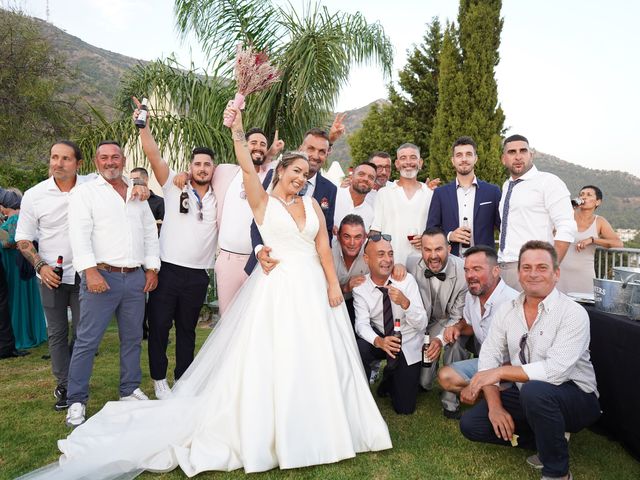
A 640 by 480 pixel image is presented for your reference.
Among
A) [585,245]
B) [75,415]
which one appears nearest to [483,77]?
[585,245]

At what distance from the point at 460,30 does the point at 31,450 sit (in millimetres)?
18281

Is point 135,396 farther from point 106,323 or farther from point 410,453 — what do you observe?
point 410,453

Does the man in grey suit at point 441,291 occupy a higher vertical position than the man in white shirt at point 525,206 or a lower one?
lower

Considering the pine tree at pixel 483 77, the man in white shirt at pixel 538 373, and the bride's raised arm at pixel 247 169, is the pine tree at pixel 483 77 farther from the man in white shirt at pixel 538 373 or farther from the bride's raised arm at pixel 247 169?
the bride's raised arm at pixel 247 169

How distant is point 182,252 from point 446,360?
2.73 m

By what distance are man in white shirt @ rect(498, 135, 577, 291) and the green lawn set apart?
1529mm

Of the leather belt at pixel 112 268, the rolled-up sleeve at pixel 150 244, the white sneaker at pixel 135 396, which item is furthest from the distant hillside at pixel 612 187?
the leather belt at pixel 112 268

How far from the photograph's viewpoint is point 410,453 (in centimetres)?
374

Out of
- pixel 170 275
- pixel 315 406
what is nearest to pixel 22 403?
pixel 170 275

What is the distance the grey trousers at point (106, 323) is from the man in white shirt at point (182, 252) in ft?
0.97

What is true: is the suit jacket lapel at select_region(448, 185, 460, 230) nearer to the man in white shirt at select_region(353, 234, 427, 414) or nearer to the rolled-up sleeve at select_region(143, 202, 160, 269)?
the man in white shirt at select_region(353, 234, 427, 414)

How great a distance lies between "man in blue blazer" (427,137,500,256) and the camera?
496 cm

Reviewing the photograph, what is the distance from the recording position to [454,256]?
498cm

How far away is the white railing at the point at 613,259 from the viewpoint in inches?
244
